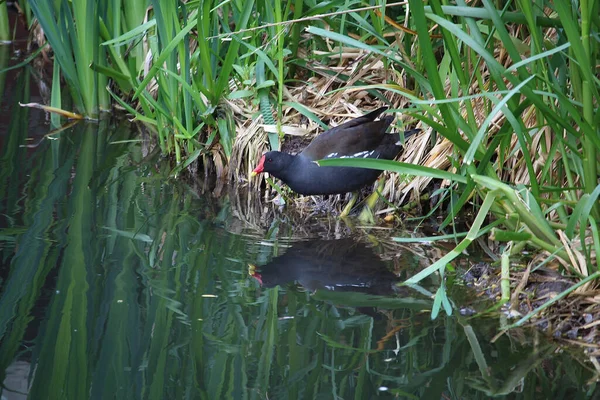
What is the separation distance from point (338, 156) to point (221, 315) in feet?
4.22

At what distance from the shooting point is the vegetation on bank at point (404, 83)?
2.57 metres

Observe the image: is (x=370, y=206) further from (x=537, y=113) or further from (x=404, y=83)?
(x=537, y=113)

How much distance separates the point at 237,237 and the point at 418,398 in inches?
57.5

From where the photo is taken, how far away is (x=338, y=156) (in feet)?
12.3

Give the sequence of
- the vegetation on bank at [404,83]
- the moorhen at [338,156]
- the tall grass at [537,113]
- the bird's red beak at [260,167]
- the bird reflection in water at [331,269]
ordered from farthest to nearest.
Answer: the bird's red beak at [260,167] → the moorhen at [338,156] → the bird reflection in water at [331,269] → the vegetation on bank at [404,83] → the tall grass at [537,113]

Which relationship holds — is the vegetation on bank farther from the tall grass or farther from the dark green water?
the dark green water

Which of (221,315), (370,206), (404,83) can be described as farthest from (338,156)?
(221,315)

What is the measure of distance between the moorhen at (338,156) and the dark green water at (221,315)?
19 cm

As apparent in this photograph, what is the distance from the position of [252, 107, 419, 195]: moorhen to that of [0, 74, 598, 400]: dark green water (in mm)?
187

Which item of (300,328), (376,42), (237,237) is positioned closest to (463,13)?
(300,328)

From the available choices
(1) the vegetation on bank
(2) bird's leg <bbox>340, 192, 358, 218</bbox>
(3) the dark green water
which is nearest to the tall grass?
(1) the vegetation on bank

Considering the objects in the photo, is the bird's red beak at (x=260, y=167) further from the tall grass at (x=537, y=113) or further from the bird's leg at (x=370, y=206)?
the tall grass at (x=537, y=113)

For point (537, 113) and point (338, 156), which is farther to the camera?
point (338, 156)

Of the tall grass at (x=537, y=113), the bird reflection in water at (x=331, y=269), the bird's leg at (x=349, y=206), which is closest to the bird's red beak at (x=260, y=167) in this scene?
the bird's leg at (x=349, y=206)
